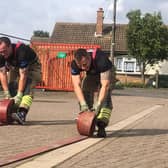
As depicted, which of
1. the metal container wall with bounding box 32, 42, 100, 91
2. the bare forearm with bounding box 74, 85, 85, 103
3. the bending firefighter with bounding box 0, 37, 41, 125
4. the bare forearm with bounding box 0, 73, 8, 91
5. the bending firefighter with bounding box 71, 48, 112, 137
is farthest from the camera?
the metal container wall with bounding box 32, 42, 100, 91

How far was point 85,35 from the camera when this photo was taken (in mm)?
62438

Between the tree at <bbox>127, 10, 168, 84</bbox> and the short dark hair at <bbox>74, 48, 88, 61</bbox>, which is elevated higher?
the tree at <bbox>127, 10, 168, 84</bbox>

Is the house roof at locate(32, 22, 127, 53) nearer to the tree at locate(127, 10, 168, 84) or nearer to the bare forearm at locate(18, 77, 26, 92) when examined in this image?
the tree at locate(127, 10, 168, 84)

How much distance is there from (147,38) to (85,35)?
424 inches

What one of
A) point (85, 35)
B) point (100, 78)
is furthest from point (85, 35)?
point (100, 78)

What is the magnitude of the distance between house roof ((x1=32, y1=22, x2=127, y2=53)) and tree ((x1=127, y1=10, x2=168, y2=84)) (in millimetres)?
5739

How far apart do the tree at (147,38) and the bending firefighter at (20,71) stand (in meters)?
42.1

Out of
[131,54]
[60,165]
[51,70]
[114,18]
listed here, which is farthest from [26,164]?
[131,54]

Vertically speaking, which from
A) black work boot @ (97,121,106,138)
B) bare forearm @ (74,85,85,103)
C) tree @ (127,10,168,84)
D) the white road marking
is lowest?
the white road marking

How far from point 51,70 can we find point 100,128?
15587 mm

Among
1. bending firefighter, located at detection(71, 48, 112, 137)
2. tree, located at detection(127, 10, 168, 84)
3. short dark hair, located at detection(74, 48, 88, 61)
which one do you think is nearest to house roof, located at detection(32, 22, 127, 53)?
tree, located at detection(127, 10, 168, 84)

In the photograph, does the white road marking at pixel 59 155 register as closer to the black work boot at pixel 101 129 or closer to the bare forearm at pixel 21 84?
the black work boot at pixel 101 129

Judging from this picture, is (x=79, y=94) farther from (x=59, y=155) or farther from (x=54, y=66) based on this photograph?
(x=54, y=66)

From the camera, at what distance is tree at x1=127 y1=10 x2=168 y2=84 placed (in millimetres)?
53156
